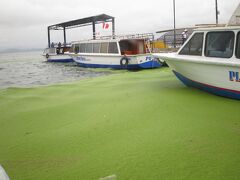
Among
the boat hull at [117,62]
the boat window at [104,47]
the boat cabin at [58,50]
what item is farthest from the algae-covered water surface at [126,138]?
the boat cabin at [58,50]

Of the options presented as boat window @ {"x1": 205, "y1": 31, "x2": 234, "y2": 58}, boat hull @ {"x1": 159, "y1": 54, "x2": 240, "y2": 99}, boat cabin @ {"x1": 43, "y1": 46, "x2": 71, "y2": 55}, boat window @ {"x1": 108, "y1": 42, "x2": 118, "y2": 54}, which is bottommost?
boat hull @ {"x1": 159, "y1": 54, "x2": 240, "y2": 99}

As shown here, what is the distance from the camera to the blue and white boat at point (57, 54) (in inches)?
Answer: 1136

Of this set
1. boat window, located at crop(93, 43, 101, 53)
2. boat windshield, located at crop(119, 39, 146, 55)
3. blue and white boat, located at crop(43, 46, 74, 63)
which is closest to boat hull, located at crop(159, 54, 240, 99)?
boat windshield, located at crop(119, 39, 146, 55)

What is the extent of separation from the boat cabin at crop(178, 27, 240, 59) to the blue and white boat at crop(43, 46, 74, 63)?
23.5 meters

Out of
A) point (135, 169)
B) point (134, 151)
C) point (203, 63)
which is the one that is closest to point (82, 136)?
point (134, 151)

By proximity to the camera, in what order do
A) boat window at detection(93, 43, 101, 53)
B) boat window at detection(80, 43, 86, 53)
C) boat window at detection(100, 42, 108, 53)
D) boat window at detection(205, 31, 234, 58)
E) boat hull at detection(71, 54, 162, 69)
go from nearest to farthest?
boat window at detection(205, 31, 234, 58)
boat hull at detection(71, 54, 162, 69)
boat window at detection(100, 42, 108, 53)
boat window at detection(93, 43, 101, 53)
boat window at detection(80, 43, 86, 53)

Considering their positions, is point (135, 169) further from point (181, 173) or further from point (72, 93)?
point (72, 93)

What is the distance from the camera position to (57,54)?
29484 mm

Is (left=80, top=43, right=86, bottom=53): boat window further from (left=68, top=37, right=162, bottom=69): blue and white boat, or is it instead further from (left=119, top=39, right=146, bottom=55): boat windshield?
(left=119, top=39, right=146, bottom=55): boat windshield

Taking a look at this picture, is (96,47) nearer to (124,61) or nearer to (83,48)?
(83,48)

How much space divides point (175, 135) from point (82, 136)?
1.32 metres

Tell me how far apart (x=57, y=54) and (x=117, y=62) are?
15.1m

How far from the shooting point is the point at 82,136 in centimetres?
380

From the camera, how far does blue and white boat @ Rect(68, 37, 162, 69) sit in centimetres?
1540
